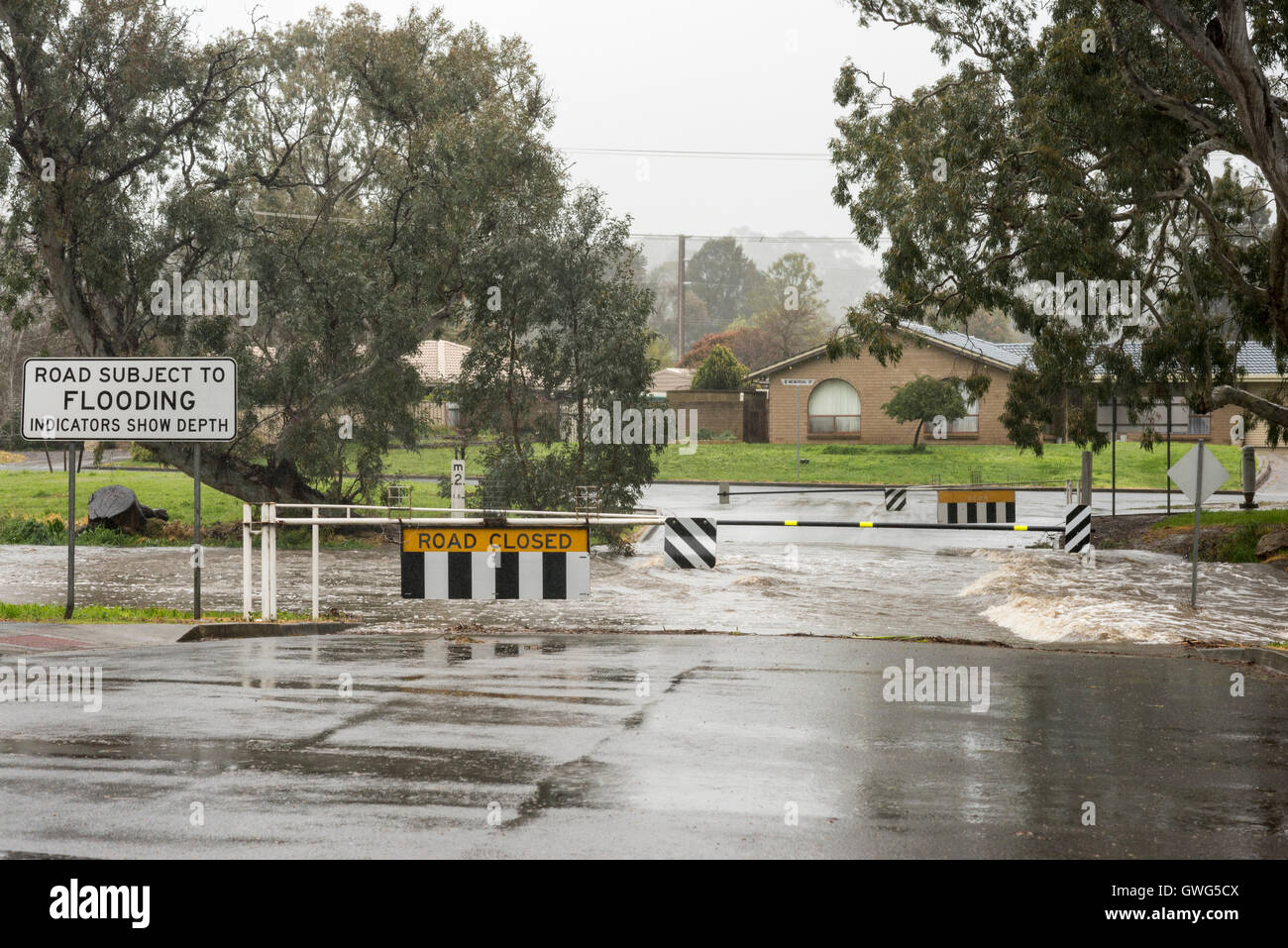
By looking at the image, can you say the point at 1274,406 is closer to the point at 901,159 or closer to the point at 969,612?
the point at 901,159

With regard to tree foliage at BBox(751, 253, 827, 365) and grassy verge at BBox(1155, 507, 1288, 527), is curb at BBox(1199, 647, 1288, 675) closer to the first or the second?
grassy verge at BBox(1155, 507, 1288, 527)

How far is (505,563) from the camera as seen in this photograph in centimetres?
1389

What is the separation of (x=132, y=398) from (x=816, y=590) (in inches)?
426

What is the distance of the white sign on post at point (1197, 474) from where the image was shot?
16.6m

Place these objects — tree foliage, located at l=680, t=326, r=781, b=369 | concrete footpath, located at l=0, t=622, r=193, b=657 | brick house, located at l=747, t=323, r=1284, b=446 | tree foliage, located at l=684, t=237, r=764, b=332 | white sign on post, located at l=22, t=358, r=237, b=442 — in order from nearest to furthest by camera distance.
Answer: concrete footpath, located at l=0, t=622, r=193, b=657 < white sign on post, located at l=22, t=358, r=237, b=442 < brick house, located at l=747, t=323, r=1284, b=446 < tree foliage, located at l=680, t=326, r=781, b=369 < tree foliage, located at l=684, t=237, r=764, b=332

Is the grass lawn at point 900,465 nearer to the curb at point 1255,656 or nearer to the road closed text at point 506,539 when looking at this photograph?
the road closed text at point 506,539

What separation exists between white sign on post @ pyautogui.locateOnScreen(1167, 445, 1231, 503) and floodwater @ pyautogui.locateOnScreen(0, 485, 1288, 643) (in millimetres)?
1716

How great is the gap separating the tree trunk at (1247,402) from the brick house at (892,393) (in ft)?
94.8

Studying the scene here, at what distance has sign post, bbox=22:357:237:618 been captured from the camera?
536 inches

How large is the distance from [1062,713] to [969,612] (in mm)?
8425

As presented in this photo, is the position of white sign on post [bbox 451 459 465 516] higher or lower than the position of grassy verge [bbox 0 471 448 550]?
higher

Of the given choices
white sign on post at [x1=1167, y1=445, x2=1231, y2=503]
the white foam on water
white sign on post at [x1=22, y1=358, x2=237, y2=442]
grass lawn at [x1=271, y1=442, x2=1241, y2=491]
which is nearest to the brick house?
grass lawn at [x1=271, y1=442, x2=1241, y2=491]

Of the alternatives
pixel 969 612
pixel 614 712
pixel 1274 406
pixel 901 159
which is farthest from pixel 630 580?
pixel 1274 406
